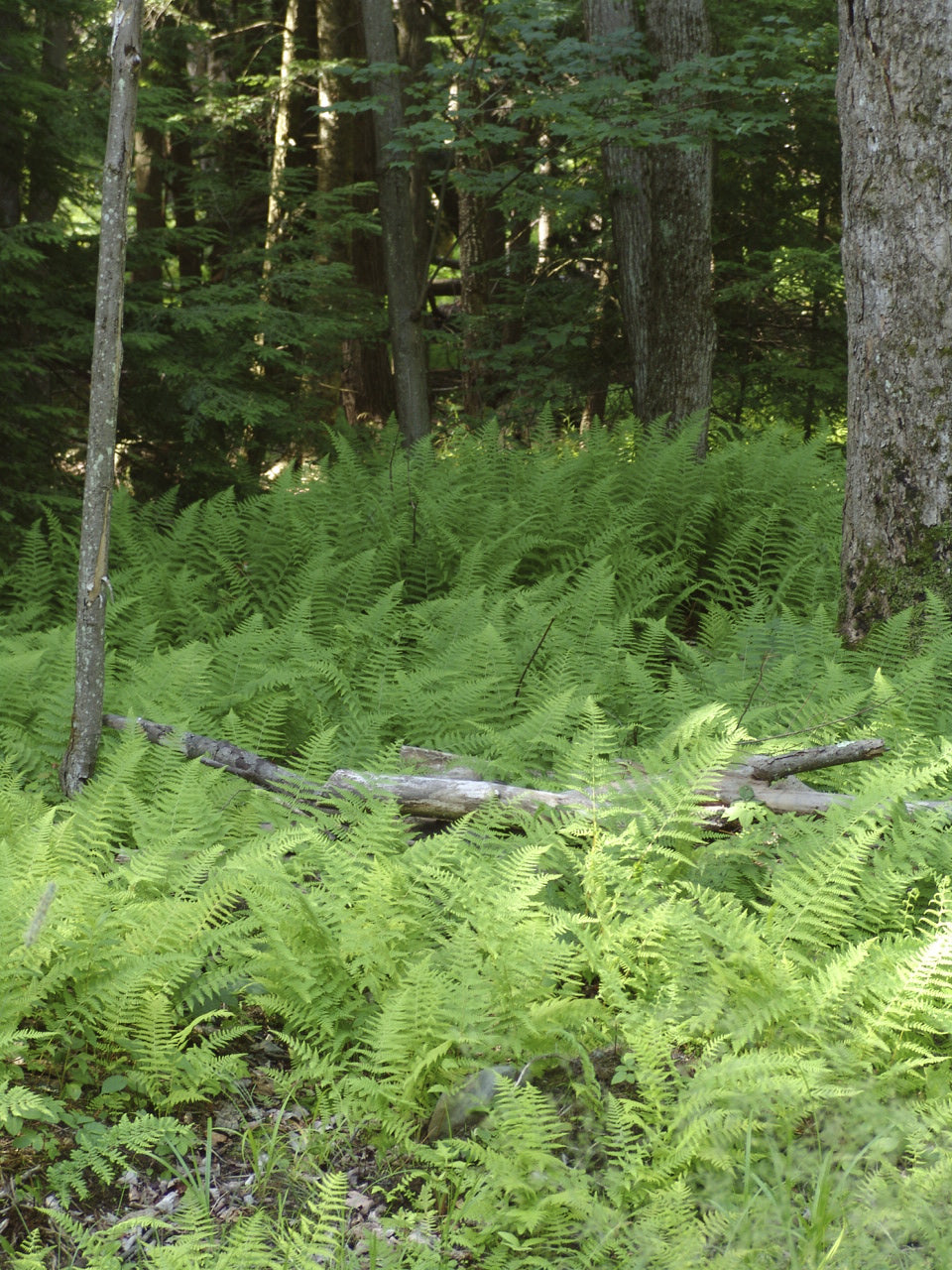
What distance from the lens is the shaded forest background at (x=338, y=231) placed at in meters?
7.19

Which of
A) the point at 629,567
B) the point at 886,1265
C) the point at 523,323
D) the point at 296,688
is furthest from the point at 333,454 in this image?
the point at 886,1265

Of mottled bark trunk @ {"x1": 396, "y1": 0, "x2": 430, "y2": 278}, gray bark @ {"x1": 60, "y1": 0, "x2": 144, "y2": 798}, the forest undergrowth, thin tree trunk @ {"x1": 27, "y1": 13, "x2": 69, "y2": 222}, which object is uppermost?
mottled bark trunk @ {"x1": 396, "y1": 0, "x2": 430, "y2": 278}

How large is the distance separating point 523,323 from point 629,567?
502 centimetres

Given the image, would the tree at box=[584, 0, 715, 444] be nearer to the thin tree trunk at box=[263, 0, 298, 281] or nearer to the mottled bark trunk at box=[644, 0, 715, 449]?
the mottled bark trunk at box=[644, 0, 715, 449]

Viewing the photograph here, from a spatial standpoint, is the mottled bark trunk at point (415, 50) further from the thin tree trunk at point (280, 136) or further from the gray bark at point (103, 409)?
the gray bark at point (103, 409)

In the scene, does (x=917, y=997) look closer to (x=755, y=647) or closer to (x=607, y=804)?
(x=607, y=804)

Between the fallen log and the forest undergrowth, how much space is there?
0.26ft

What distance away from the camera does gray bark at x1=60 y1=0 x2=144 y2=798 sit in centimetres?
396

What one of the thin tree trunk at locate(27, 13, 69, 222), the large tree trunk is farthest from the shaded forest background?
the large tree trunk

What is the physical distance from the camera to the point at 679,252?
333 inches

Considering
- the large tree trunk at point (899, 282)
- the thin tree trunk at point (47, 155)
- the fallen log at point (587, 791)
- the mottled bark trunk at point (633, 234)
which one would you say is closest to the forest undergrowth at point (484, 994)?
the fallen log at point (587, 791)

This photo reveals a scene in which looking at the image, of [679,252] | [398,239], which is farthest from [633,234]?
[398,239]

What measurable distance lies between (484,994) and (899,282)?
3.93m

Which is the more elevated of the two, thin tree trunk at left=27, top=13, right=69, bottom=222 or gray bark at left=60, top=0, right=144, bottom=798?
thin tree trunk at left=27, top=13, right=69, bottom=222
